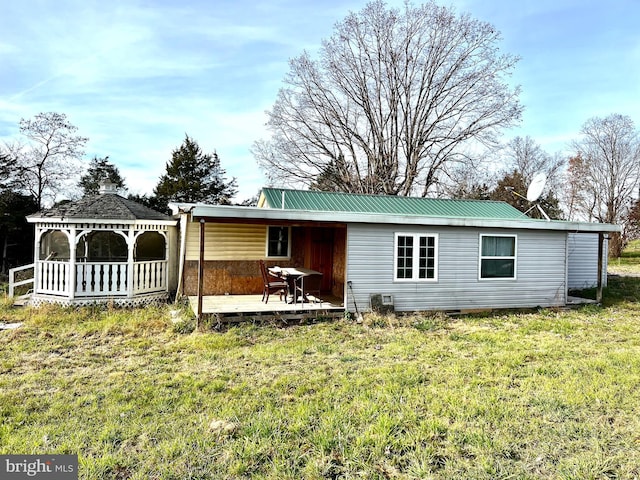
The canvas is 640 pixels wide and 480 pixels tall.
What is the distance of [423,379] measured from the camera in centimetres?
460

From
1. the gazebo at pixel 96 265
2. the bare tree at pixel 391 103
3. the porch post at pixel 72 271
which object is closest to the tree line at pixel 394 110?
the bare tree at pixel 391 103

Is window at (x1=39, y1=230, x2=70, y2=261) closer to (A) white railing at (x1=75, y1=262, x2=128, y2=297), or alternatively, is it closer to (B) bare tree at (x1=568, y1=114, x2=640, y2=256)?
(A) white railing at (x1=75, y1=262, x2=128, y2=297)

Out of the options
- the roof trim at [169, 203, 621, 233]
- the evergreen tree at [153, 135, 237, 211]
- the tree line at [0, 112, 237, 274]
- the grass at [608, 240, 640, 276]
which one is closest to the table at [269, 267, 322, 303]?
the roof trim at [169, 203, 621, 233]

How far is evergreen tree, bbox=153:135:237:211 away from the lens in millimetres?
26656

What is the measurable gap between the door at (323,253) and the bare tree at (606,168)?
23.5 meters

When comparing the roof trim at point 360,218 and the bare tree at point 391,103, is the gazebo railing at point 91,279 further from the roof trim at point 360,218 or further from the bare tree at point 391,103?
the bare tree at point 391,103

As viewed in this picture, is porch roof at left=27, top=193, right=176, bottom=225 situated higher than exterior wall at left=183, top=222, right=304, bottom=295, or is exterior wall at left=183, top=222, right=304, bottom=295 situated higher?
porch roof at left=27, top=193, right=176, bottom=225

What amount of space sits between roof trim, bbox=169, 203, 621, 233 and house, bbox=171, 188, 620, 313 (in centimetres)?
2

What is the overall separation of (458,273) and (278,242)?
15.4ft

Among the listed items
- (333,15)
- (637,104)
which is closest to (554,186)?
(637,104)

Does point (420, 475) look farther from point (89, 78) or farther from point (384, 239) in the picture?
point (89, 78)

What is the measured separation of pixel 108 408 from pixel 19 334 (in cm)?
413

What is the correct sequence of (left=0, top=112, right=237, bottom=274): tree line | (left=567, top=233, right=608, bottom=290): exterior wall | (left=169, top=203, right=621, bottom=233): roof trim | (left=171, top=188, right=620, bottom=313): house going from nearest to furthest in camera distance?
(left=169, top=203, right=621, bottom=233): roof trim, (left=171, top=188, right=620, bottom=313): house, (left=567, top=233, right=608, bottom=290): exterior wall, (left=0, top=112, right=237, bottom=274): tree line

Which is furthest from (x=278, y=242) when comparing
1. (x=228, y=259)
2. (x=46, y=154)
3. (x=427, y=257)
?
(x=46, y=154)
